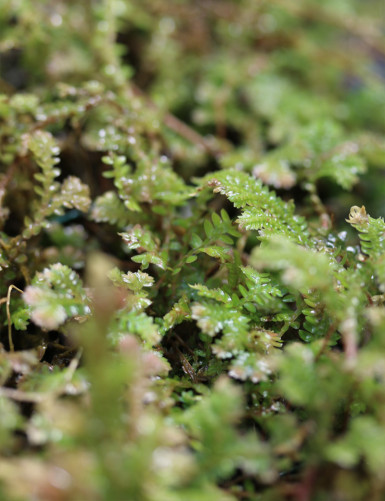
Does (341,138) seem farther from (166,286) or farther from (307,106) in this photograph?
(166,286)

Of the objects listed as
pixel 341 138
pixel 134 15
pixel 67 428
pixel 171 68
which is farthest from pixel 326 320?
pixel 134 15

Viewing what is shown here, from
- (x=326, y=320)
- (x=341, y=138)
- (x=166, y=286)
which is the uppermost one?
(x=341, y=138)

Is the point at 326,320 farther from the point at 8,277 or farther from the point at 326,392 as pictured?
the point at 8,277

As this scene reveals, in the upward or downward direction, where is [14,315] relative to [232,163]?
downward

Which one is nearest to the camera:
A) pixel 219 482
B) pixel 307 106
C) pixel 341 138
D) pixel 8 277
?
Answer: pixel 219 482

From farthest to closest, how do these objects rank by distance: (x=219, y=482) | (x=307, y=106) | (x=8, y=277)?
(x=307, y=106), (x=8, y=277), (x=219, y=482)

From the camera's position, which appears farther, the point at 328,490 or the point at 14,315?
the point at 14,315

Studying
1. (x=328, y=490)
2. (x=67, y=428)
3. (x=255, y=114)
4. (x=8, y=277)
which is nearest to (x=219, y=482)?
(x=328, y=490)
